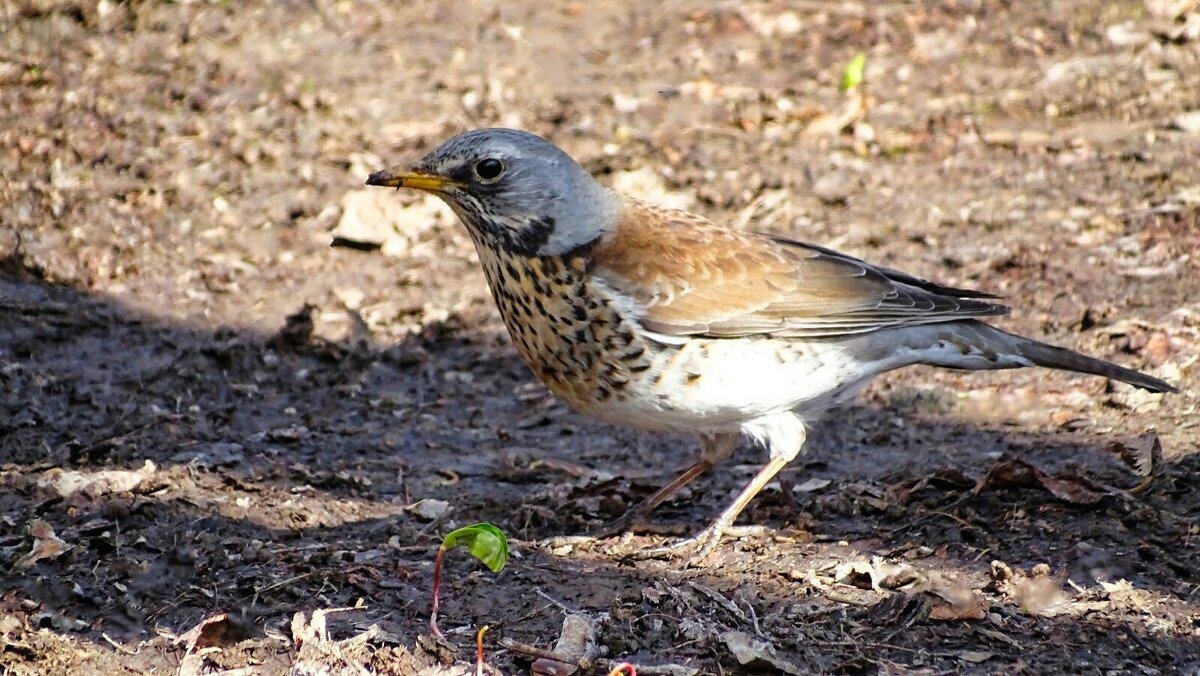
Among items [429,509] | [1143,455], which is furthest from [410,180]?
[1143,455]

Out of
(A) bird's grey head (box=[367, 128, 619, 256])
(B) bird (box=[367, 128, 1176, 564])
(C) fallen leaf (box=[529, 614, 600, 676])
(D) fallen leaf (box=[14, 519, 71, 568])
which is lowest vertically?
(C) fallen leaf (box=[529, 614, 600, 676])

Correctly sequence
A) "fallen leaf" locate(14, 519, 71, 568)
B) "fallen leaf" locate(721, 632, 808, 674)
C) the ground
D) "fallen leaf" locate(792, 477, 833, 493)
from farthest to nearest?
"fallen leaf" locate(792, 477, 833, 493) → "fallen leaf" locate(14, 519, 71, 568) → the ground → "fallen leaf" locate(721, 632, 808, 674)

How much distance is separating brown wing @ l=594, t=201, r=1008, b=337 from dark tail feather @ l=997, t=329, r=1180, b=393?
205 mm

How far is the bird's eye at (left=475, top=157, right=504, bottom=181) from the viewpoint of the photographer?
18.8ft

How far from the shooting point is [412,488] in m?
6.25

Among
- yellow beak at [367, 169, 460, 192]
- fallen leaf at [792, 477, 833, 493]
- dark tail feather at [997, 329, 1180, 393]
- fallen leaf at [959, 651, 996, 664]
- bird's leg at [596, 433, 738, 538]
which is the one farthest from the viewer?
fallen leaf at [792, 477, 833, 493]

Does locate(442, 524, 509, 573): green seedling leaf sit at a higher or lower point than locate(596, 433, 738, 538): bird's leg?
higher

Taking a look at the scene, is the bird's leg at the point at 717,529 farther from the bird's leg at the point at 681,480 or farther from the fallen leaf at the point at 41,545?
the fallen leaf at the point at 41,545

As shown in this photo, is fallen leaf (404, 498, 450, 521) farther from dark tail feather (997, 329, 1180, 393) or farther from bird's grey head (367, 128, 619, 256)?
dark tail feather (997, 329, 1180, 393)

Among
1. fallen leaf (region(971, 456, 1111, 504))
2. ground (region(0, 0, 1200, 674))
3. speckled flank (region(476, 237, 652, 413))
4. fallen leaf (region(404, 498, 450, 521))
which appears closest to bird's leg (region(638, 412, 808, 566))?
ground (region(0, 0, 1200, 674))

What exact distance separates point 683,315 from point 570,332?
48 centimetres

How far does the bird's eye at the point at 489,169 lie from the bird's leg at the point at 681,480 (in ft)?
4.91

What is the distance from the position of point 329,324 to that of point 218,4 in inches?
172

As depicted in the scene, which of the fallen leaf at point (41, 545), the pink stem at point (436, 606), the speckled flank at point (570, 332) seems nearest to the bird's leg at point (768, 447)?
the speckled flank at point (570, 332)
